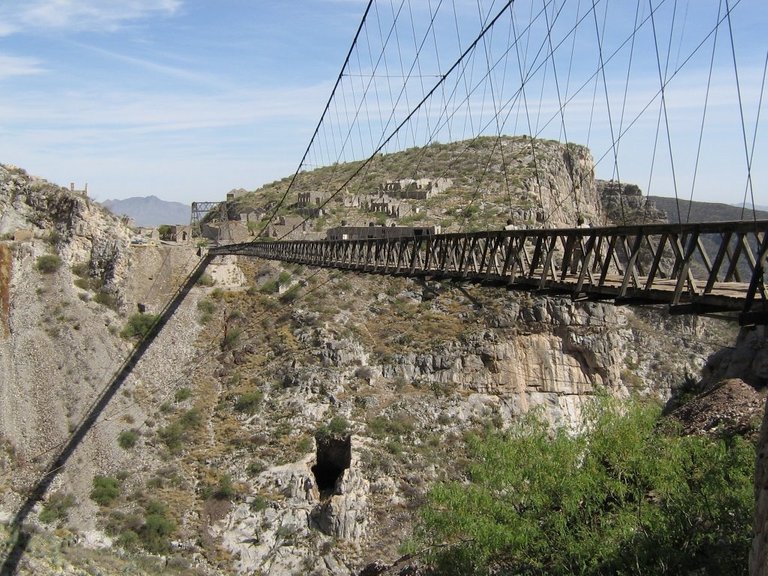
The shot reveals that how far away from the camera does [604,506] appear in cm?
1889

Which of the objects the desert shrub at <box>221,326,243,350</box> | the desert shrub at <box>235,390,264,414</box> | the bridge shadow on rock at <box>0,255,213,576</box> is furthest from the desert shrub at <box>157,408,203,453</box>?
the desert shrub at <box>221,326,243,350</box>

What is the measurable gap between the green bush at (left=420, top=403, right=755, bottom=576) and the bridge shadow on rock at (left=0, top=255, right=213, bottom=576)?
34.1 feet

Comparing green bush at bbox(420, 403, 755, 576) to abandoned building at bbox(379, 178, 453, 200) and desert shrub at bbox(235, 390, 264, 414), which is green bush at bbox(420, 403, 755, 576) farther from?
abandoned building at bbox(379, 178, 453, 200)

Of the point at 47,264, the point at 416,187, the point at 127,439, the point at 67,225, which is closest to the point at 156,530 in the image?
the point at 127,439

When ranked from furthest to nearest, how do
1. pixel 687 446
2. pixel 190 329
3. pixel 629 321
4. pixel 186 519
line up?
1. pixel 629 321
2. pixel 190 329
3. pixel 186 519
4. pixel 687 446

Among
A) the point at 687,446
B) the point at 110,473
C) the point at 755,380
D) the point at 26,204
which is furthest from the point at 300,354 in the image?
the point at 687,446

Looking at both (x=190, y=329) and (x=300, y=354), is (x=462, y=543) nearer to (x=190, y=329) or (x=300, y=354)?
(x=300, y=354)

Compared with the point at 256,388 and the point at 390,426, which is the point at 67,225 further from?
the point at 390,426

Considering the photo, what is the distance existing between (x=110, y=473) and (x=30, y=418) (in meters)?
3.65

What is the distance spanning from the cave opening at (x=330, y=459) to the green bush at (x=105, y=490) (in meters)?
6.80

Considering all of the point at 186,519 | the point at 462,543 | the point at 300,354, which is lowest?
the point at 186,519

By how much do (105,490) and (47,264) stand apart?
11502mm

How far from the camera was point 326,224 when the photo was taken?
49.2 metres

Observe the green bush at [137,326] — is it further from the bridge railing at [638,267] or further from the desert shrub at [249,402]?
the bridge railing at [638,267]
